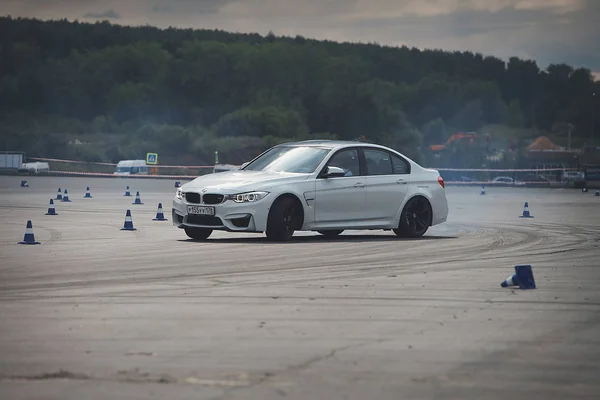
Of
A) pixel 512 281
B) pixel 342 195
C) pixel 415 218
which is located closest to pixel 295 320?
pixel 512 281

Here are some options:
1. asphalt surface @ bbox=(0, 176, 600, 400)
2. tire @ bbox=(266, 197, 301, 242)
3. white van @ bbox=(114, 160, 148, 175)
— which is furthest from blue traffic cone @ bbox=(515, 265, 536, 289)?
white van @ bbox=(114, 160, 148, 175)

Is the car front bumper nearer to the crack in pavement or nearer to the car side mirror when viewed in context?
the car side mirror

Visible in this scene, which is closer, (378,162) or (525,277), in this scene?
(525,277)

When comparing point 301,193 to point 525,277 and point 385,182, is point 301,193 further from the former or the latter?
point 525,277

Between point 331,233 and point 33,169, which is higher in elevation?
point 33,169

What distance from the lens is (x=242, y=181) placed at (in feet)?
62.7

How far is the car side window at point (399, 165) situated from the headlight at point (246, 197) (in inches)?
117

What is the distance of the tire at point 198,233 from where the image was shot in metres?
19.5

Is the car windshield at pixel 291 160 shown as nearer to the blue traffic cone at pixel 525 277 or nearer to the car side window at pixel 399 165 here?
the car side window at pixel 399 165

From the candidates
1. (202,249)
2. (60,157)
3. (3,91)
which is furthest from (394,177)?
(3,91)

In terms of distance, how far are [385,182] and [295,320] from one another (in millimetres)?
10609

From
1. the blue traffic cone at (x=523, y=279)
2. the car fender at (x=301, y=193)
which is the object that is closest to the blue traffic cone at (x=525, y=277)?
→ the blue traffic cone at (x=523, y=279)

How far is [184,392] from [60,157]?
10697 centimetres

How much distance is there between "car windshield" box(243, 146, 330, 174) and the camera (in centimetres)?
1992
